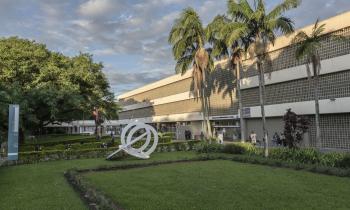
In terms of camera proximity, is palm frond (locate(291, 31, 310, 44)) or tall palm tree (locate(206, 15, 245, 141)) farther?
tall palm tree (locate(206, 15, 245, 141))

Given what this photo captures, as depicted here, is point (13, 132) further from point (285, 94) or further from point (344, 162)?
point (285, 94)

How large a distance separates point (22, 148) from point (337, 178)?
2429 centimetres

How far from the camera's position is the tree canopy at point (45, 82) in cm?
3328

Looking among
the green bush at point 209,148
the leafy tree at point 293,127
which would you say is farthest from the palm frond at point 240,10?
the green bush at point 209,148

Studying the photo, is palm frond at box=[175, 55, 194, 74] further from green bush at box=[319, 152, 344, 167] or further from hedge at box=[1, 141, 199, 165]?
green bush at box=[319, 152, 344, 167]

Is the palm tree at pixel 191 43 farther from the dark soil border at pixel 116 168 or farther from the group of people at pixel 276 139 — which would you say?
the dark soil border at pixel 116 168

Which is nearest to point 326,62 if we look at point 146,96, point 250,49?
point 250,49

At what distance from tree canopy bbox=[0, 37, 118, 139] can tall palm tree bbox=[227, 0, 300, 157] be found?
16.1 metres

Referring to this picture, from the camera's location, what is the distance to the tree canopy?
33281mm

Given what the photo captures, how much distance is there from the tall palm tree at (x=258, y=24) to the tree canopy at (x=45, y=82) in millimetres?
16132

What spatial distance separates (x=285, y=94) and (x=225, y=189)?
81.6ft

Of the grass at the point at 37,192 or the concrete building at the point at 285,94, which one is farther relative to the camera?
the concrete building at the point at 285,94

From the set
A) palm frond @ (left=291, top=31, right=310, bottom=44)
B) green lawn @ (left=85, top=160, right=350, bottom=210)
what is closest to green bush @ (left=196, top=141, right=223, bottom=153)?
palm frond @ (left=291, top=31, right=310, bottom=44)

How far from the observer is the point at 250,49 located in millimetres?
26234
